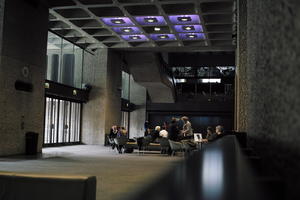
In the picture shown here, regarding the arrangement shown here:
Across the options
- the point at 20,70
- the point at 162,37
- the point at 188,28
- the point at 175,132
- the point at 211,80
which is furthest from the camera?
the point at 211,80

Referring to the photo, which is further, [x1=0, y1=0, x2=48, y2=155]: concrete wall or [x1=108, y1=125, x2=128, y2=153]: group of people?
[x1=108, y1=125, x2=128, y2=153]: group of people

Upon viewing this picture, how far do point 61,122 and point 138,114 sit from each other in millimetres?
12113

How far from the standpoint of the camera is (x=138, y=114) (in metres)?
33.3

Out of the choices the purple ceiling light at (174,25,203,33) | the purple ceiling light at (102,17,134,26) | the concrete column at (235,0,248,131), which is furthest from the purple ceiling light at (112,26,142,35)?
the concrete column at (235,0,248,131)

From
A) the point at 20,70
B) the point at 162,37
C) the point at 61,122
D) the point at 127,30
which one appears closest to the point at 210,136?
the point at 162,37

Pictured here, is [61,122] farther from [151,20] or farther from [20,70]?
[151,20]

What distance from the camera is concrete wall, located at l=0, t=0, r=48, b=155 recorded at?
1368cm

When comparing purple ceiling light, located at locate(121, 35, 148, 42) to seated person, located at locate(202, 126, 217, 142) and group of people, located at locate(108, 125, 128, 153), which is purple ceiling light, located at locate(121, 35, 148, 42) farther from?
seated person, located at locate(202, 126, 217, 142)

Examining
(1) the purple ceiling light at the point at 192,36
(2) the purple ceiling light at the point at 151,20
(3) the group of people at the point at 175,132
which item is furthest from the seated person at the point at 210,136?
(1) the purple ceiling light at the point at 192,36

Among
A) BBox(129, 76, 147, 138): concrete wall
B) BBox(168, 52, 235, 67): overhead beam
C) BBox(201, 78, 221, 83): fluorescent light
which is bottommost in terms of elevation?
BBox(129, 76, 147, 138): concrete wall

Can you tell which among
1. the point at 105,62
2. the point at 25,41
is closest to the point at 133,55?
the point at 105,62

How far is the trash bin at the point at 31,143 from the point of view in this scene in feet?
48.3

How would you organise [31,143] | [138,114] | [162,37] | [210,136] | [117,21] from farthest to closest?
1. [138,114]
2. [162,37]
3. [117,21]
4. [210,136]
5. [31,143]

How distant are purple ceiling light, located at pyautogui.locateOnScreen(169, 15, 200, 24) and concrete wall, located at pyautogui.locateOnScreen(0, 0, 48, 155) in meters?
6.14
